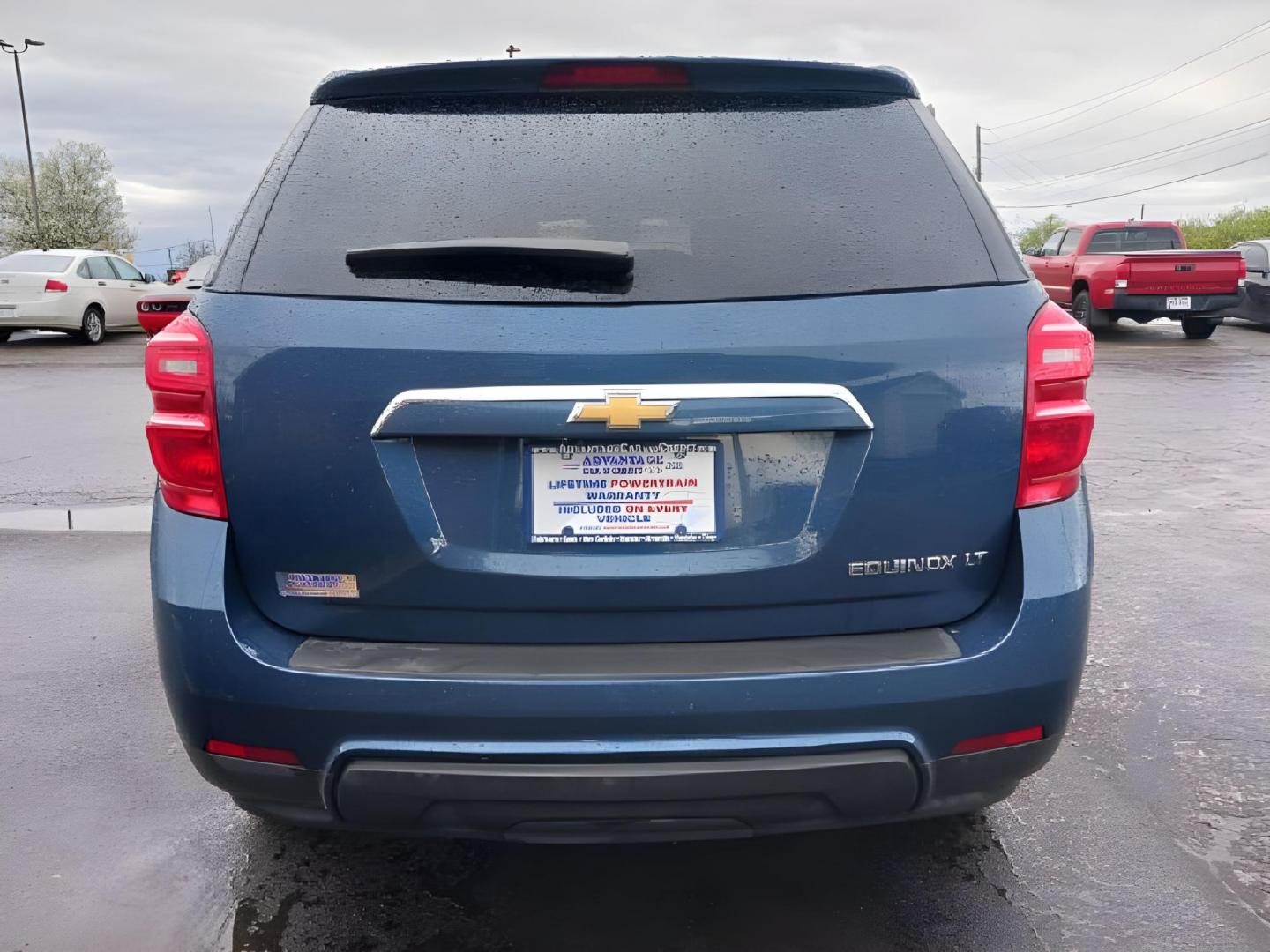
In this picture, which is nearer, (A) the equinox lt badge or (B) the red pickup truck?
(A) the equinox lt badge

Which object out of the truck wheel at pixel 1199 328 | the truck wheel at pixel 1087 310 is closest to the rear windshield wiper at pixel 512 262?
the truck wheel at pixel 1087 310

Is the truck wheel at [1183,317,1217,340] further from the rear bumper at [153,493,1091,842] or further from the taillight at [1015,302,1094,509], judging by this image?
the rear bumper at [153,493,1091,842]

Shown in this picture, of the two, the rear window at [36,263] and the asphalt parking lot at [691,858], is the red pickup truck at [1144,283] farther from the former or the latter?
the rear window at [36,263]

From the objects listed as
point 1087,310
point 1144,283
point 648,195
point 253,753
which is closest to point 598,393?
point 648,195

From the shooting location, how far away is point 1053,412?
2248mm

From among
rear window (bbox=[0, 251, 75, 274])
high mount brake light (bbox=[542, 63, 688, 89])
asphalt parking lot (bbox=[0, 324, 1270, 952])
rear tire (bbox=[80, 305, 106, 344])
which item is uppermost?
high mount brake light (bbox=[542, 63, 688, 89])

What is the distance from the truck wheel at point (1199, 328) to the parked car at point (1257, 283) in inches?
34.7

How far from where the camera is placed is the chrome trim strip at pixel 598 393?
2088 mm

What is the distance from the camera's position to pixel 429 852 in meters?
2.97

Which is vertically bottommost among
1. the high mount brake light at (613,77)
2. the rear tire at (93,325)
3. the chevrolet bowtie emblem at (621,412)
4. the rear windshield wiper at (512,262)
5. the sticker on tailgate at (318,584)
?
the rear tire at (93,325)

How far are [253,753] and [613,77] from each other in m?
1.58

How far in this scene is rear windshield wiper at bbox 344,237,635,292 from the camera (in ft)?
7.12

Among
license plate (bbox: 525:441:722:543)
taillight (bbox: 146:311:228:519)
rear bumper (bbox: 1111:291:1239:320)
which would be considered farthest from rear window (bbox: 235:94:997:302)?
rear bumper (bbox: 1111:291:1239:320)

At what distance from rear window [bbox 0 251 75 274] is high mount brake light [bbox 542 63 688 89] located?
19.8m
